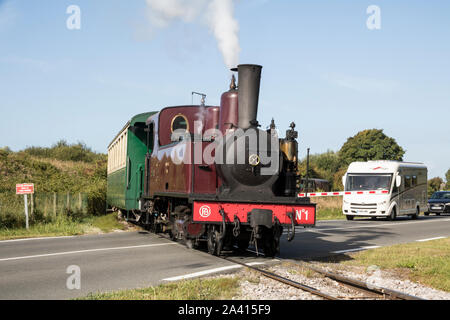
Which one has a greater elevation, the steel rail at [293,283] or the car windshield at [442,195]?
the car windshield at [442,195]

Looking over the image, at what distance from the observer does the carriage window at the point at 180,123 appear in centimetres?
1220

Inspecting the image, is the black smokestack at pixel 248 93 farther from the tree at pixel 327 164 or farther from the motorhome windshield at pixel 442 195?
the tree at pixel 327 164

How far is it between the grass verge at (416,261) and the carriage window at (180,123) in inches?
189

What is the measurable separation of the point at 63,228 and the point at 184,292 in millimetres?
11701

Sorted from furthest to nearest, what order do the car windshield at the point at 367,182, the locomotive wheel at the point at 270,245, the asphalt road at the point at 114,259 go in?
the car windshield at the point at 367,182, the locomotive wheel at the point at 270,245, the asphalt road at the point at 114,259

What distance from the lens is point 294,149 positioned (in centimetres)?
1021

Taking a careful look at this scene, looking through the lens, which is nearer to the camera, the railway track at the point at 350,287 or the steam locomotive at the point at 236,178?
the railway track at the point at 350,287

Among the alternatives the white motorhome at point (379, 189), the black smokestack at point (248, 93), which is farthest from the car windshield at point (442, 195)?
the black smokestack at point (248, 93)

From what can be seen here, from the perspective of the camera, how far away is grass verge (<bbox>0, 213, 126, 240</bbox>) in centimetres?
1596

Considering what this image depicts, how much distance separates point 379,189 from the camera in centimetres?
2398

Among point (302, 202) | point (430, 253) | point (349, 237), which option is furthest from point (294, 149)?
point (349, 237)

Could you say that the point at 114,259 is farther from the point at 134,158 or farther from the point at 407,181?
the point at 407,181

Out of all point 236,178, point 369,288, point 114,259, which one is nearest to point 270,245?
point 236,178
